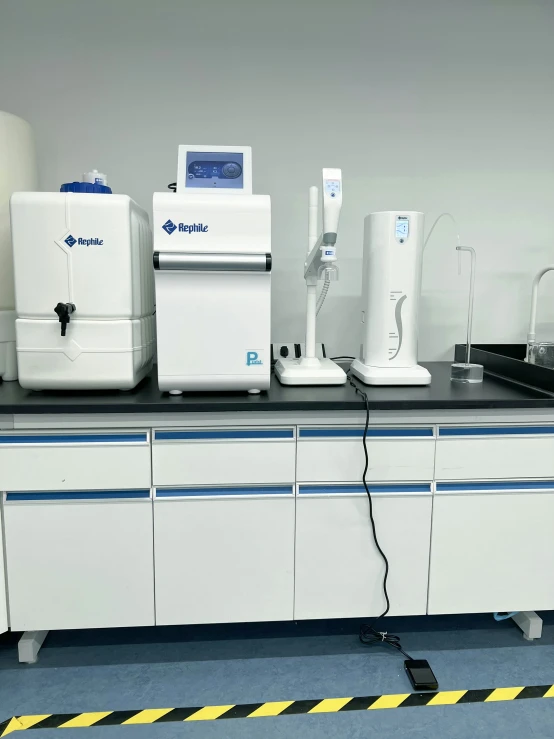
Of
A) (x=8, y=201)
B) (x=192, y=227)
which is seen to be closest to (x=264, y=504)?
(x=192, y=227)

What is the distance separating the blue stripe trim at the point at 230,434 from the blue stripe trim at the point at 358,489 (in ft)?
0.63

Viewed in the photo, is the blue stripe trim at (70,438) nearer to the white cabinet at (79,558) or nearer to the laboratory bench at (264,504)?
the laboratory bench at (264,504)

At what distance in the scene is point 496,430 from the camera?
1.64 metres

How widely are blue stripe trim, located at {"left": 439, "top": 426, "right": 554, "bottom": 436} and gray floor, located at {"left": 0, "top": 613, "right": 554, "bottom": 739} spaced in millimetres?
808

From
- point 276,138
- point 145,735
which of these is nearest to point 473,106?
point 276,138

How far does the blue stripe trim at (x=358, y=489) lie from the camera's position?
5.34ft

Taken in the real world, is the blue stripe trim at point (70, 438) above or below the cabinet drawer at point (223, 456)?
above

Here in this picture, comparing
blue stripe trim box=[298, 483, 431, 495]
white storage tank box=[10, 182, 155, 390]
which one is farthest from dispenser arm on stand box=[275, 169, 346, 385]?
white storage tank box=[10, 182, 155, 390]

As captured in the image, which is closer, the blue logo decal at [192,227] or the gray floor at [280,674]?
the gray floor at [280,674]

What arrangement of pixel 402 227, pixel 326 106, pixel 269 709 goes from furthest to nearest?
pixel 326 106 < pixel 402 227 < pixel 269 709

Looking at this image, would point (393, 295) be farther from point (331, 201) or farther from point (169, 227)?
point (169, 227)

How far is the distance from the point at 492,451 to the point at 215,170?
1328 mm

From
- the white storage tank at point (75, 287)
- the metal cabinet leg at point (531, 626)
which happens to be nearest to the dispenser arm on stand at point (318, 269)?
the white storage tank at point (75, 287)

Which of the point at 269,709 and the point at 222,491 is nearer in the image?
the point at 269,709
